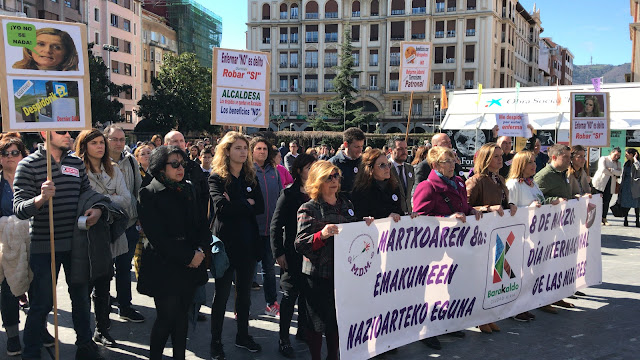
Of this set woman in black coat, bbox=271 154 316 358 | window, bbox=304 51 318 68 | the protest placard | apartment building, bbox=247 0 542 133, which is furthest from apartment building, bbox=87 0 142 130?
woman in black coat, bbox=271 154 316 358

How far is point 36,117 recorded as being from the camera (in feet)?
14.8

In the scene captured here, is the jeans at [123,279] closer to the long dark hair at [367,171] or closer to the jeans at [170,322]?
the jeans at [170,322]

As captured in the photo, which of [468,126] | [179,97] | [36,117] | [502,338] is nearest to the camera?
[36,117]

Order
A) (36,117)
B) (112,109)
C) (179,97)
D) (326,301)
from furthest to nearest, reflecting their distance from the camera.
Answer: (179,97) → (112,109) → (36,117) → (326,301)

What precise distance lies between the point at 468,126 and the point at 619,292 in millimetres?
Result: 18561

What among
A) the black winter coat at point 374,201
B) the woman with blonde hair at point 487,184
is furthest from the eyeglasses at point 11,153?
the woman with blonde hair at point 487,184

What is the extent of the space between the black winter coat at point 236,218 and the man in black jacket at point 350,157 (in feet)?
4.54

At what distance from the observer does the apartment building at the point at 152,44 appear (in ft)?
223

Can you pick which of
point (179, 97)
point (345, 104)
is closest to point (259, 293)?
point (179, 97)

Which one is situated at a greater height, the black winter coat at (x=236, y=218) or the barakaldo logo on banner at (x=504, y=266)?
the black winter coat at (x=236, y=218)

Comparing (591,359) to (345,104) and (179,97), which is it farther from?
(345,104)

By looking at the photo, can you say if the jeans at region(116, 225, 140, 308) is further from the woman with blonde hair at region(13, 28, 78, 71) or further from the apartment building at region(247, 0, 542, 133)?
the apartment building at region(247, 0, 542, 133)

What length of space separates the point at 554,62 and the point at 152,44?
73.0 metres

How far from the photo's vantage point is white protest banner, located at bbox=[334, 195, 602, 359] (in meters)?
4.30
